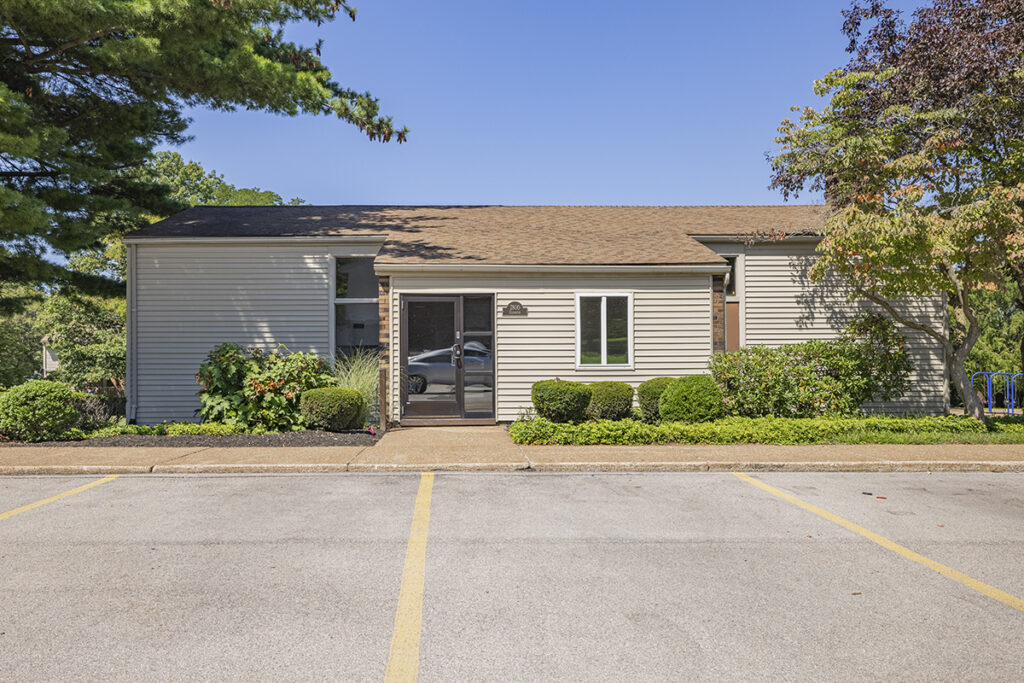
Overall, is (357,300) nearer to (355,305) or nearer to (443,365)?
(355,305)

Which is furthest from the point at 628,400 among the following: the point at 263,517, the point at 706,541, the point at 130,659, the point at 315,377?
the point at 130,659

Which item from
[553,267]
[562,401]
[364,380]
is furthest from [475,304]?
[562,401]

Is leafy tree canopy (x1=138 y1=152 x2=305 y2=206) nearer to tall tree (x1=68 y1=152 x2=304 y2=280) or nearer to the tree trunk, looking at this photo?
tall tree (x1=68 y1=152 x2=304 y2=280)

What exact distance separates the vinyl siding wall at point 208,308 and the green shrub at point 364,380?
1169mm

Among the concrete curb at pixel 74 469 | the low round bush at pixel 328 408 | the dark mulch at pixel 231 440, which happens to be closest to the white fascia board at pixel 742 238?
the low round bush at pixel 328 408

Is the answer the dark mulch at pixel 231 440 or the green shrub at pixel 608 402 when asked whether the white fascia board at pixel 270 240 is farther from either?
the green shrub at pixel 608 402

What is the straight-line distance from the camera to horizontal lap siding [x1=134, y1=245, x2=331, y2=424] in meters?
13.5

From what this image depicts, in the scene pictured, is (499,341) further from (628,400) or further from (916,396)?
(916,396)

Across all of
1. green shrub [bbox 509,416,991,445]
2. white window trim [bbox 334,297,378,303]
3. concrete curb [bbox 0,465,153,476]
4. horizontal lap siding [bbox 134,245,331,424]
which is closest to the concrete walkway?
concrete curb [bbox 0,465,153,476]

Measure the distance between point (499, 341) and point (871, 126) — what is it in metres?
8.07

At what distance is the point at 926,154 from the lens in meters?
11.2

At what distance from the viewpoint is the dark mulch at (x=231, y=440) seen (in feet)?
32.4

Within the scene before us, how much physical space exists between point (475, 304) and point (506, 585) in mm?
8979

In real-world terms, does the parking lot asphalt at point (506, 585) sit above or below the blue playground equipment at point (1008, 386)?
below
